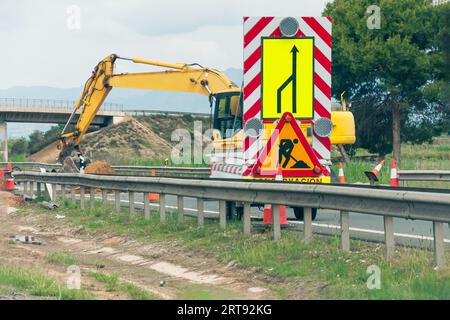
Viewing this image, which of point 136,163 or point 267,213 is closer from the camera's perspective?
point 267,213

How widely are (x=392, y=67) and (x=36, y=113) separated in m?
56.8

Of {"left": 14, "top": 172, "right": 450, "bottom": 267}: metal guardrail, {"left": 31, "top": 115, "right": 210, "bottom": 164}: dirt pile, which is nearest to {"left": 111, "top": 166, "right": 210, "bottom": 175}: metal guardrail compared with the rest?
{"left": 14, "top": 172, "right": 450, "bottom": 267}: metal guardrail

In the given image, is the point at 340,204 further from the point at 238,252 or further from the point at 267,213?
the point at 267,213

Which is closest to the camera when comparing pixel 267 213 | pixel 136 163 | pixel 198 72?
pixel 267 213

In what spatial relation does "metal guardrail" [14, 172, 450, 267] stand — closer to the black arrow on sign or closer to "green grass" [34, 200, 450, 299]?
"green grass" [34, 200, 450, 299]

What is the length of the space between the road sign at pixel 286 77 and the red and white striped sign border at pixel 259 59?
0.12 meters

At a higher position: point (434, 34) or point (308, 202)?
point (434, 34)

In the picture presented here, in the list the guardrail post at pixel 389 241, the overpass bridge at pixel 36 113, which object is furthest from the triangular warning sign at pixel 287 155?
the overpass bridge at pixel 36 113

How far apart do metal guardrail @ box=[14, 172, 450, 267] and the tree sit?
3633cm

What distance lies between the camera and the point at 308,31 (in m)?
Result: 15.2

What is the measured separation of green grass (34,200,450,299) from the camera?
952cm

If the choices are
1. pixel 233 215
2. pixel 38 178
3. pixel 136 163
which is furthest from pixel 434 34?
pixel 233 215

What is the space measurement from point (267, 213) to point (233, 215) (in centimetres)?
161

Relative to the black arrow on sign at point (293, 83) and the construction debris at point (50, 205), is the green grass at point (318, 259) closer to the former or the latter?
the black arrow on sign at point (293, 83)
